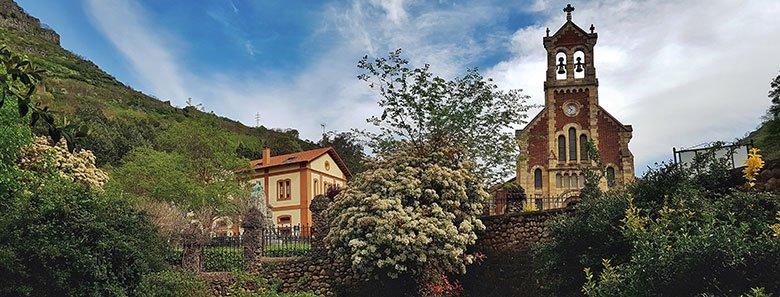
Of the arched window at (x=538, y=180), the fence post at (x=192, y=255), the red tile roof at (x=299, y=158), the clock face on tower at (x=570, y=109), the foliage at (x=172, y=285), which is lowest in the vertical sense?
the foliage at (x=172, y=285)

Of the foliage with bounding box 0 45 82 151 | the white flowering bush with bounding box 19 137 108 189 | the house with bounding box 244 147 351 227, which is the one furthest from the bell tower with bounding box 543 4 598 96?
the foliage with bounding box 0 45 82 151

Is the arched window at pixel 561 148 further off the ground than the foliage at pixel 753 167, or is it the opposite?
the arched window at pixel 561 148

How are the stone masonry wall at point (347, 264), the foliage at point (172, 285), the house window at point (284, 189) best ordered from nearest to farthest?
the foliage at point (172, 285) < the stone masonry wall at point (347, 264) < the house window at point (284, 189)

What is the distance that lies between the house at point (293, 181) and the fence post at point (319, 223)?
22.6 m

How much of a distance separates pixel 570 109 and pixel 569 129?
109 centimetres

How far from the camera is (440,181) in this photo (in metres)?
16.5

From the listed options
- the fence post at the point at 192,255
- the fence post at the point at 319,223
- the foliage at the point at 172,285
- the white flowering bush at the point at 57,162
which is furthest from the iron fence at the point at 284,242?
the white flowering bush at the point at 57,162

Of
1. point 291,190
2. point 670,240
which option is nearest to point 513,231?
point 670,240

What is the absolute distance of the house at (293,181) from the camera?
42125mm

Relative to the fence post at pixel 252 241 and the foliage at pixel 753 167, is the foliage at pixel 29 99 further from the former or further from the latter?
the fence post at pixel 252 241

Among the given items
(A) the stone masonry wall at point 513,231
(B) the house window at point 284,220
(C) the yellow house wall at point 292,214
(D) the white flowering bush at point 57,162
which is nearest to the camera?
(A) the stone masonry wall at point 513,231

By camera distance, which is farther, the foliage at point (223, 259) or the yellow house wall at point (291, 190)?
the yellow house wall at point (291, 190)

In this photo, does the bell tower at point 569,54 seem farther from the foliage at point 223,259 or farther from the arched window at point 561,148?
the foliage at point 223,259

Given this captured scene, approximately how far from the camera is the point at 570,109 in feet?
121
